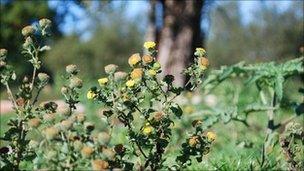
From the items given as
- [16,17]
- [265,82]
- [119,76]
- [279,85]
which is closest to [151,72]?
[119,76]

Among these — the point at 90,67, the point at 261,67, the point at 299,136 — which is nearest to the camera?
the point at 299,136

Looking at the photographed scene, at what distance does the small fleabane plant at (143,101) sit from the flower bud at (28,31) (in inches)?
12.0

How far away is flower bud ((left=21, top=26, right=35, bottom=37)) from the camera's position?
7.04ft

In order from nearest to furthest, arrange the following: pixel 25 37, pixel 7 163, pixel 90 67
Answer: pixel 7 163 < pixel 25 37 < pixel 90 67

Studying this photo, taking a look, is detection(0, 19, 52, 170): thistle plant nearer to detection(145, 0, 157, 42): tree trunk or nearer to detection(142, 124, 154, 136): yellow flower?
detection(142, 124, 154, 136): yellow flower

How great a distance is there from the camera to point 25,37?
7.25ft

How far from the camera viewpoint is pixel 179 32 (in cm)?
776

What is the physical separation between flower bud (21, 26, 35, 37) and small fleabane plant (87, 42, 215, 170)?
1.00 feet

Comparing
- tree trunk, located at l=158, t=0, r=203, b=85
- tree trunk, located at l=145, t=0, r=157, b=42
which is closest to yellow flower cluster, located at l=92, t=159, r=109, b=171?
tree trunk, located at l=158, t=0, r=203, b=85

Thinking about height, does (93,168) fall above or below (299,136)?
below

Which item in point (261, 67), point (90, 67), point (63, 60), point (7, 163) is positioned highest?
point (63, 60)

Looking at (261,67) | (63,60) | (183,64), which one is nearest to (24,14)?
(63,60)

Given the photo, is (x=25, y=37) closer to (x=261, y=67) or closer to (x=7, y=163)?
(x=7, y=163)

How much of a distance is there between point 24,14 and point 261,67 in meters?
35.8
